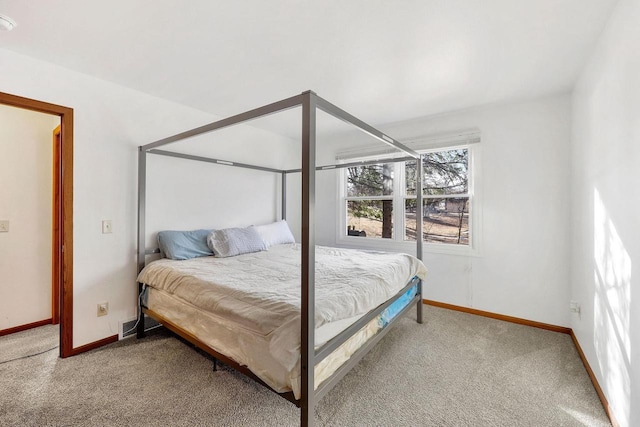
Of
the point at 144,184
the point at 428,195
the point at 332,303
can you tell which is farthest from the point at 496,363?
the point at 144,184

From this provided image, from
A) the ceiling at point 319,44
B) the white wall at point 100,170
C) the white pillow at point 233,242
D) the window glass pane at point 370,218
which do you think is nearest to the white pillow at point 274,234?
the white pillow at point 233,242

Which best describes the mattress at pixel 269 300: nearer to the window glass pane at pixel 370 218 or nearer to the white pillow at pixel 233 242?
the white pillow at pixel 233 242

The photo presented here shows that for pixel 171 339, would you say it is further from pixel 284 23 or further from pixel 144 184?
pixel 284 23

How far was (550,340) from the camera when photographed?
2512 millimetres

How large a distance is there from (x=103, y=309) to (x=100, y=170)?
1.18 metres

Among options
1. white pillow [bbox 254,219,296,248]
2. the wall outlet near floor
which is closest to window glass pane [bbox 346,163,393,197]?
white pillow [bbox 254,219,296,248]

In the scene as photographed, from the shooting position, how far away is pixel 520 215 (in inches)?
114

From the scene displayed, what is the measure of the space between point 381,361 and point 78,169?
2.83 m

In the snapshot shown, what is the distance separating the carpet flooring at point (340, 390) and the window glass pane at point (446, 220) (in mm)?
1231

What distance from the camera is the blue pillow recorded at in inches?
102

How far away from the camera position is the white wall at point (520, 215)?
106 inches

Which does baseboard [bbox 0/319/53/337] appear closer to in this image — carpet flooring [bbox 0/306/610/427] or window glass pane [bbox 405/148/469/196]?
carpet flooring [bbox 0/306/610/427]

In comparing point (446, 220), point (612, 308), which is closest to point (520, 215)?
point (446, 220)

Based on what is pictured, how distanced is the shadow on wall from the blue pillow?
3.00 meters
